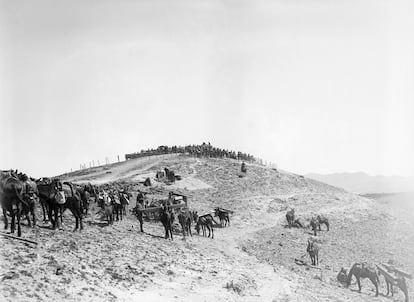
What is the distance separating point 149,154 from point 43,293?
58.8 metres

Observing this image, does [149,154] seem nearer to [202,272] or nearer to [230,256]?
[230,256]

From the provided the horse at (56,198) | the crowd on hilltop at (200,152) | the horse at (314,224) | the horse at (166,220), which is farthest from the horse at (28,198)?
the crowd on hilltop at (200,152)

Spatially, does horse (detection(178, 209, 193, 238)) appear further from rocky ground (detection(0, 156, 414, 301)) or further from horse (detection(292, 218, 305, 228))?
horse (detection(292, 218, 305, 228))

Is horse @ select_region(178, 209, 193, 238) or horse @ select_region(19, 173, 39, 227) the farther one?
horse @ select_region(178, 209, 193, 238)

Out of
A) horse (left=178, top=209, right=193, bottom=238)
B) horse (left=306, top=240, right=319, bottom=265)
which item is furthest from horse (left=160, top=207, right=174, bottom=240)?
horse (left=306, top=240, right=319, bottom=265)

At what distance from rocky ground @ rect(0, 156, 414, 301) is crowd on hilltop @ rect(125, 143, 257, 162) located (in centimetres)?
1477

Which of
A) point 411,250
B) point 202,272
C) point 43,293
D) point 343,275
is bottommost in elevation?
point 411,250

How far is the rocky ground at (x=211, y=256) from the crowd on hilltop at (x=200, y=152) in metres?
14.8

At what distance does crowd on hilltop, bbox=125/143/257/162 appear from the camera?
64.9 m

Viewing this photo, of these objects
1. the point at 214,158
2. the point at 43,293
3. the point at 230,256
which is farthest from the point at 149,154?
the point at 43,293

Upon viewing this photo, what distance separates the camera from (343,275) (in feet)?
78.0

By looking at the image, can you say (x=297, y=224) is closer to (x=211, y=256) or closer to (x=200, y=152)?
(x=211, y=256)

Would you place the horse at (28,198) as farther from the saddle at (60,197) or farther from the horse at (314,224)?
the horse at (314,224)

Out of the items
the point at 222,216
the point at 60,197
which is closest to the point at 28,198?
the point at 60,197
